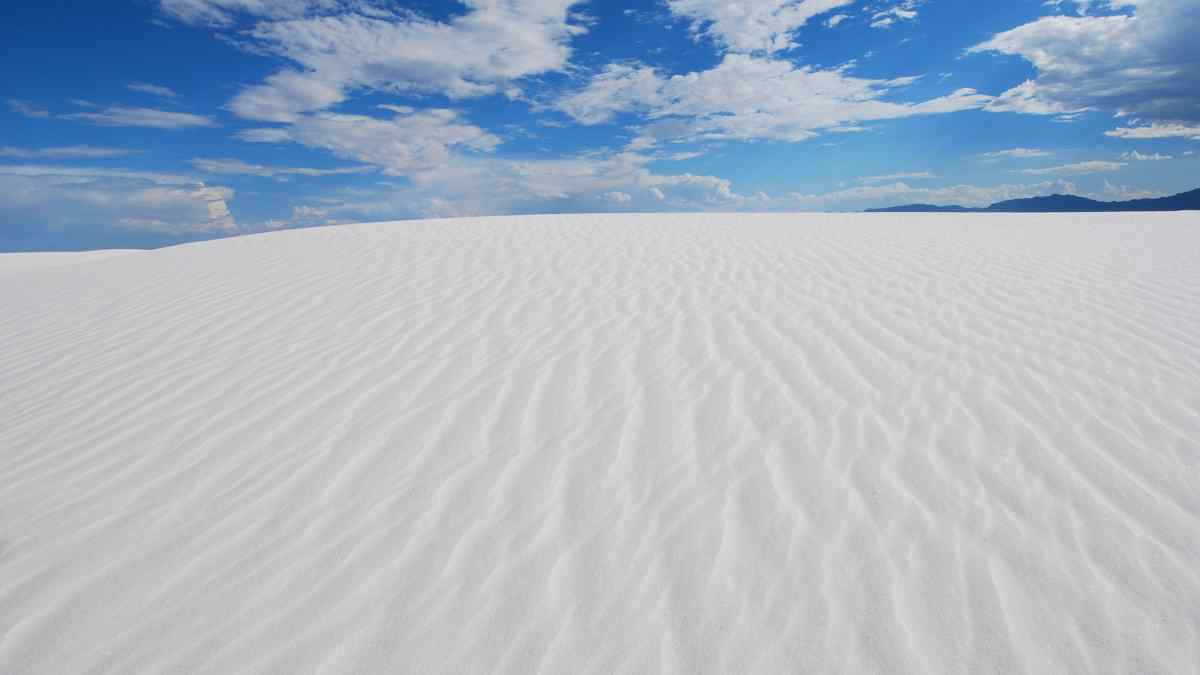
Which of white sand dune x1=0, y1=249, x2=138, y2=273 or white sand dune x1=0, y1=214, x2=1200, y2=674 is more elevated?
white sand dune x1=0, y1=214, x2=1200, y2=674

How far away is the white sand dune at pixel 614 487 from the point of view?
2135mm

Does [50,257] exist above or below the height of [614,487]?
below

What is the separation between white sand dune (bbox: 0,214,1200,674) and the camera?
2135 mm

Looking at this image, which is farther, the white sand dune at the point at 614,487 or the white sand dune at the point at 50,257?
the white sand dune at the point at 50,257

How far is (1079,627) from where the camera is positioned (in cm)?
212

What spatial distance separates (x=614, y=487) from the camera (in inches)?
117

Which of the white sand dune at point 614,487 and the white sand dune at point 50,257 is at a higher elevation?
the white sand dune at point 614,487

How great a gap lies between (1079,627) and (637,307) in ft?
14.0

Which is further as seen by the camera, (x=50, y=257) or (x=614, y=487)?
(x=50, y=257)

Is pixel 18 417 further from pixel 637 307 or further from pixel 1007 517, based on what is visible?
pixel 1007 517

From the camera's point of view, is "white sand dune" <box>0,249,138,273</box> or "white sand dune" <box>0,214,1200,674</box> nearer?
"white sand dune" <box>0,214,1200,674</box>

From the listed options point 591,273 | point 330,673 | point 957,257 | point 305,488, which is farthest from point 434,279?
point 957,257

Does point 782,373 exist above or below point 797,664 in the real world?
above

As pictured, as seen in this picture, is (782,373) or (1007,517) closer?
(1007,517)
